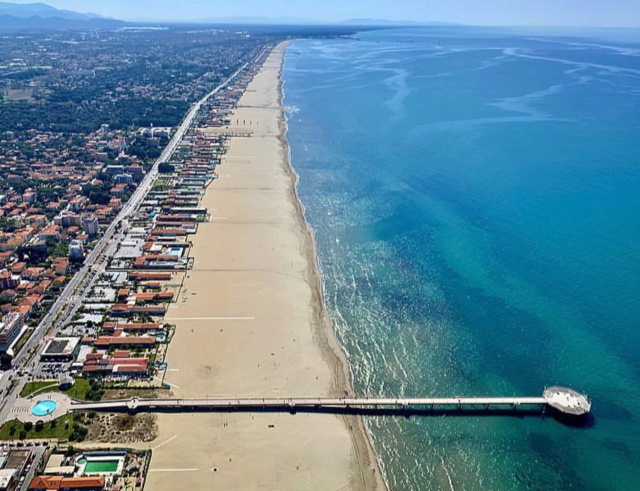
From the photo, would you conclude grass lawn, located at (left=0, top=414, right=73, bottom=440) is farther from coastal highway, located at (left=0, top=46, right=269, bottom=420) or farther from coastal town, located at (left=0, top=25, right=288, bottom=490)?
coastal highway, located at (left=0, top=46, right=269, bottom=420)

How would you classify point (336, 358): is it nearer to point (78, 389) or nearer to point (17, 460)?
point (78, 389)

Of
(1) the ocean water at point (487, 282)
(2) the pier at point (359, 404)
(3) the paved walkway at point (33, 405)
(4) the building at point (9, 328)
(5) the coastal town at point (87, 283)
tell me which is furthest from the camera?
(4) the building at point (9, 328)

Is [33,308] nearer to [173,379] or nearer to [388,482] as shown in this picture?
[173,379]

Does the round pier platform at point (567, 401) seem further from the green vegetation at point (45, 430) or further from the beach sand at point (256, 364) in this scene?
the green vegetation at point (45, 430)

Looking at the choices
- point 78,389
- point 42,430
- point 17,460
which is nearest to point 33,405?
point 42,430

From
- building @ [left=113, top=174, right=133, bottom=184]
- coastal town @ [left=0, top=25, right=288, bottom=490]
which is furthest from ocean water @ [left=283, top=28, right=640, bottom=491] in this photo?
building @ [left=113, top=174, right=133, bottom=184]

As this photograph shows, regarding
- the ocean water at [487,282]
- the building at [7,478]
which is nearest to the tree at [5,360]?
the building at [7,478]

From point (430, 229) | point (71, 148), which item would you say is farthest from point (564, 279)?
point (71, 148)
